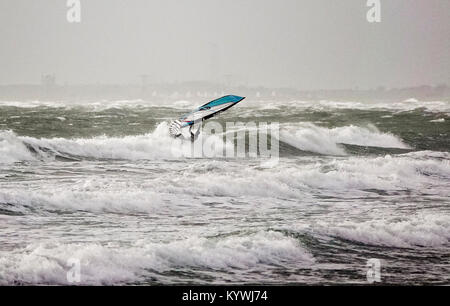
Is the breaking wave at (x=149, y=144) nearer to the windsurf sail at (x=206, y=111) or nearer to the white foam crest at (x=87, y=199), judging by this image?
the windsurf sail at (x=206, y=111)

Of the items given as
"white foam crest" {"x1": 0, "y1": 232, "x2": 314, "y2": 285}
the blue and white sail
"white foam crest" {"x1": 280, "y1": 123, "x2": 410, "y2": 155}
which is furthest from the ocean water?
"white foam crest" {"x1": 280, "y1": 123, "x2": 410, "y2": 155}

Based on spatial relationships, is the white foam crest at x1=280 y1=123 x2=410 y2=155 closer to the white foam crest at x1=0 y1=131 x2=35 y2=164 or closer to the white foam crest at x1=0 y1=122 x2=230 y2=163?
the white foam crest at x1=0 y1=122 x2=230 y2=163

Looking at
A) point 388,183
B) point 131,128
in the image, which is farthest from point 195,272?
point 131,128

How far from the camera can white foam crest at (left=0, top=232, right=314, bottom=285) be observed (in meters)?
10.6

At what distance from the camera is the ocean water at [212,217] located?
11266mm

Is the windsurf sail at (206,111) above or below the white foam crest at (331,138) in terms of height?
above

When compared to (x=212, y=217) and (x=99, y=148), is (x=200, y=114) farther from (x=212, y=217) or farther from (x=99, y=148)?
(x=212, y=217)

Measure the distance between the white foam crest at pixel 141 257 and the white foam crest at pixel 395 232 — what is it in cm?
160

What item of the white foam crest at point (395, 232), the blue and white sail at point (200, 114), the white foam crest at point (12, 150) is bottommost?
the white foam crest at point (395, 232)

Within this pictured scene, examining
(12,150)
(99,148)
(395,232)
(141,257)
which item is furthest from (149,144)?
(141,257)

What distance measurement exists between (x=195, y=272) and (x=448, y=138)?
3377 centimetres

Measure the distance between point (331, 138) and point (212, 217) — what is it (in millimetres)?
22253

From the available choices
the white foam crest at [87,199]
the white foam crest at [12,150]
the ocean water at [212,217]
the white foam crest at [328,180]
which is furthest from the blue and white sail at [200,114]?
the white foam crest at [12,150]
